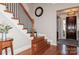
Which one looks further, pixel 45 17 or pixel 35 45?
pixel 45 17

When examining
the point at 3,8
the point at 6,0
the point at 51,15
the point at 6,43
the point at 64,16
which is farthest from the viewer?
the point at 64,16

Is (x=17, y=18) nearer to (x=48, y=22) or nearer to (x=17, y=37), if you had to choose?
(x=17, y=37)

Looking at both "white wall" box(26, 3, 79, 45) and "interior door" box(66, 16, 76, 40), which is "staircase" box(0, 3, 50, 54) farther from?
"interior door" box(66, 16, 76, 40)

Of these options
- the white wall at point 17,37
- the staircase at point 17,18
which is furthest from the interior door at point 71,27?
the white wall at point 17,37

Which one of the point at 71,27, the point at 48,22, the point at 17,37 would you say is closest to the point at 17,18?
the point at 17,37

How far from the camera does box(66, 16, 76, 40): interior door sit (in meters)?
11.3

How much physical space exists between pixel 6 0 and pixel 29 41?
166 inches

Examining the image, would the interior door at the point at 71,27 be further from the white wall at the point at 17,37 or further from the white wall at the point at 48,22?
the white wall at the point at 17,37

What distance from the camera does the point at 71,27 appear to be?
450 inches

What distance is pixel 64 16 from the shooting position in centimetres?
1192

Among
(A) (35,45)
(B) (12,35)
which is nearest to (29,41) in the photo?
(A) (35,45)

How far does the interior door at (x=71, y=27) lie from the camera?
11.3 metres

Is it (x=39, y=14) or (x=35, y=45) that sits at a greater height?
(x=39, y=14)
